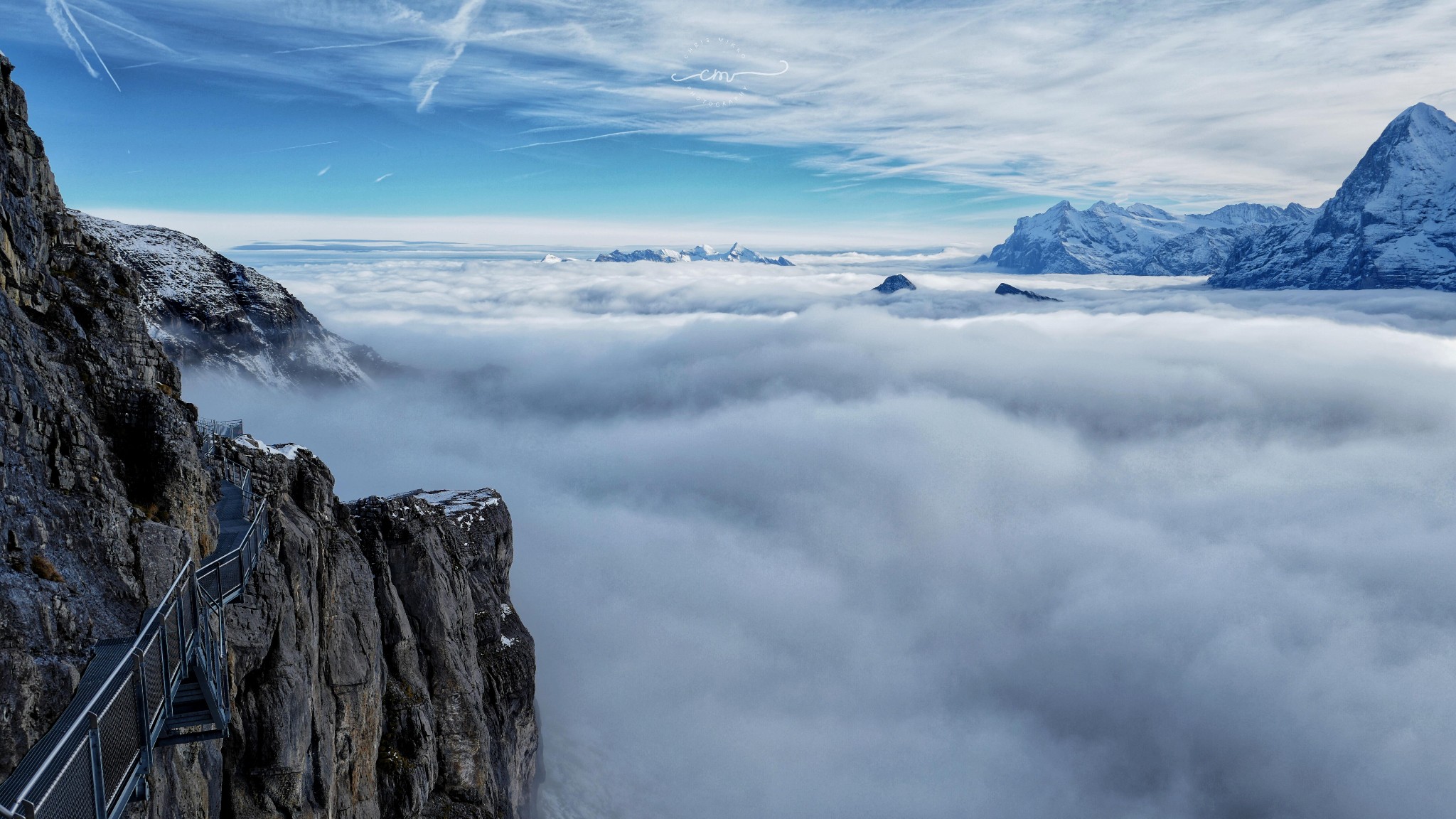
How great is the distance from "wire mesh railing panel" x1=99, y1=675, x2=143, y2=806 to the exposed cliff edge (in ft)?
4.36

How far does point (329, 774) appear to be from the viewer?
88.1ft

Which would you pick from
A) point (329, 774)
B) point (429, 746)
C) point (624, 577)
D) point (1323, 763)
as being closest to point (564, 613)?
point (624, 577)

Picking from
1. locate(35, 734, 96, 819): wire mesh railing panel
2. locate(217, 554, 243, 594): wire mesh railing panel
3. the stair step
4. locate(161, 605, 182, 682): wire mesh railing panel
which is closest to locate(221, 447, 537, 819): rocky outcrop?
locate(217, 554, 243, 594): wire mesh railing panel

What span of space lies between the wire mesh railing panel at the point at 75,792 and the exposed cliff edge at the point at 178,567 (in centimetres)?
213

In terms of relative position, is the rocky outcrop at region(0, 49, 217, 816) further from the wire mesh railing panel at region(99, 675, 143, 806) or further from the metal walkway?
the wire mesh railing panel at region(99, 675, 143, 806)

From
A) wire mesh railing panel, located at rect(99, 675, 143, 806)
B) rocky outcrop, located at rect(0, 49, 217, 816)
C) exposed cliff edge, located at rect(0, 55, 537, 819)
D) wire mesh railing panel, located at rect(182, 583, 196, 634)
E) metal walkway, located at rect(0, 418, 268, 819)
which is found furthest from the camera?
wire mesh railing panel, located at rect(182, 583, 196, 634)

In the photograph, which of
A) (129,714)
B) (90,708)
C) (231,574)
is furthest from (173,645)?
(231,574)

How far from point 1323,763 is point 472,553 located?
217630 millimetres

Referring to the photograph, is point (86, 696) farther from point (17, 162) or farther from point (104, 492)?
point (17, 162)

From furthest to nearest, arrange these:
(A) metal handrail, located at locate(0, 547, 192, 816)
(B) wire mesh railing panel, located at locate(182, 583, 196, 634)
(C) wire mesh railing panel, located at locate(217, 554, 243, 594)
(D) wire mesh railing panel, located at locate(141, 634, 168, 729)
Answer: (C) wire mesh railing panel, located at locate(217, 554, 243, 594) → (B) wire mesh railing panel, located at locate(182, 583, 196, 634) → (D) wire mesh railing panel, located at locate(141, 634, 168, 729) → (A) metal handrail, located at locate(0, 547, 192, 816)

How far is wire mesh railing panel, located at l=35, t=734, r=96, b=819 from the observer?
824 centimetres

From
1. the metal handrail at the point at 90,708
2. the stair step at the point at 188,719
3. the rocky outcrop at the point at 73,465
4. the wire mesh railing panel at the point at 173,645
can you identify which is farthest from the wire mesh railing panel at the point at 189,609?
the stair step at the point at 188,719

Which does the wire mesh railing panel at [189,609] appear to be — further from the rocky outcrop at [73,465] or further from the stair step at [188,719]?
the stair step at [188,719]

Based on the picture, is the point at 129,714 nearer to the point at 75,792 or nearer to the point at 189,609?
the point at 75,792
